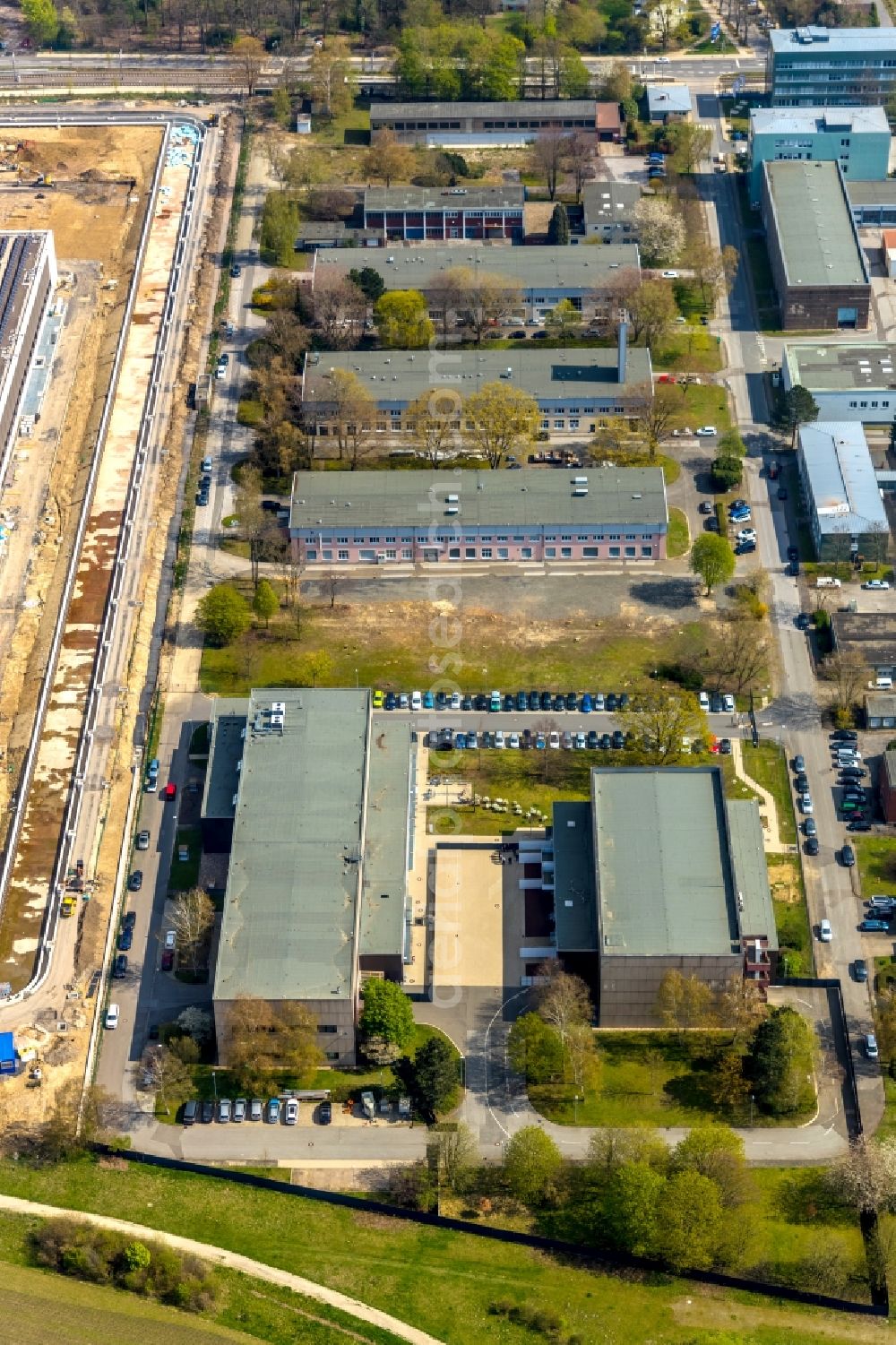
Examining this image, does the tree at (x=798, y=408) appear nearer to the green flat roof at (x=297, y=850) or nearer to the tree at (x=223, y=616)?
the tree at (x=223, y=616)

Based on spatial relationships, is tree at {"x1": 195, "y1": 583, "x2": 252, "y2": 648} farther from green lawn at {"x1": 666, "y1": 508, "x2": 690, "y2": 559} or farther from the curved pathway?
the curved pathway

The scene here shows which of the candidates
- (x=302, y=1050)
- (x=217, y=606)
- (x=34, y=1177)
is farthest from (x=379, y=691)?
(x=34, y=1177)

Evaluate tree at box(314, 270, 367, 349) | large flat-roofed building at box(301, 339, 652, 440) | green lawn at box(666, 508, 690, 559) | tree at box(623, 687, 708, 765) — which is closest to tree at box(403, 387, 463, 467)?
large flat-roofed building at box(301, 339, 652, 440)

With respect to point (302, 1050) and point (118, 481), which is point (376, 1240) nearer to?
point (302, 1050)

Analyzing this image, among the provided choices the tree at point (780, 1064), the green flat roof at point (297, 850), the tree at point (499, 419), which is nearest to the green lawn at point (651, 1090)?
the tree at point (780, 1064)

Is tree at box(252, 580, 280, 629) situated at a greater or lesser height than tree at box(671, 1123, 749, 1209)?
greater

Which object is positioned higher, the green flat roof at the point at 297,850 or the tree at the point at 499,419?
the tree at the point at 499,419
